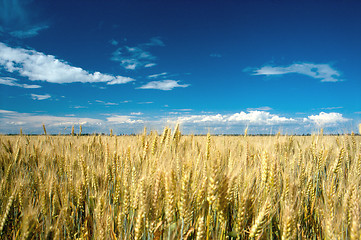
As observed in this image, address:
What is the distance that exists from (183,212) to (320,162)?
8.16ft

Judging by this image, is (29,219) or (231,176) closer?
→ (29,219)

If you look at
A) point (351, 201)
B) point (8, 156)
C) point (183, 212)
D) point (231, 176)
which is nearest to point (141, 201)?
point (183, 212)

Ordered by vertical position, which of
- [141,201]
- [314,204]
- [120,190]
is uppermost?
[141,201]

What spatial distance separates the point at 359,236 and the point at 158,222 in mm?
1220

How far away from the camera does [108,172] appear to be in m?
2.34

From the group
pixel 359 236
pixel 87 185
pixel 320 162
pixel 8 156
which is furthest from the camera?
pixel 8 156

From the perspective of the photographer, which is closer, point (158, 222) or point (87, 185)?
point (158, 222)

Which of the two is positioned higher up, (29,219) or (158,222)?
(29,219)

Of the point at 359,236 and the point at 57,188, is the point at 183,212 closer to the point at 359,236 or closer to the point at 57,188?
the point at 359,236

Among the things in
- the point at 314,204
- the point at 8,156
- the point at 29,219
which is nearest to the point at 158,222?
the point at 29,219

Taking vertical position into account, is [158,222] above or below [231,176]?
below

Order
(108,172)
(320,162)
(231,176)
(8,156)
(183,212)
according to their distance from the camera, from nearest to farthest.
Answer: (183,212) → (231,176) → (108,172) → (320,162) → (8,156)

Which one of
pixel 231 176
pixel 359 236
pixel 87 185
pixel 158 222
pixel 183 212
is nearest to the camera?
pixel 359 236

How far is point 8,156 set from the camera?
10.7ft
